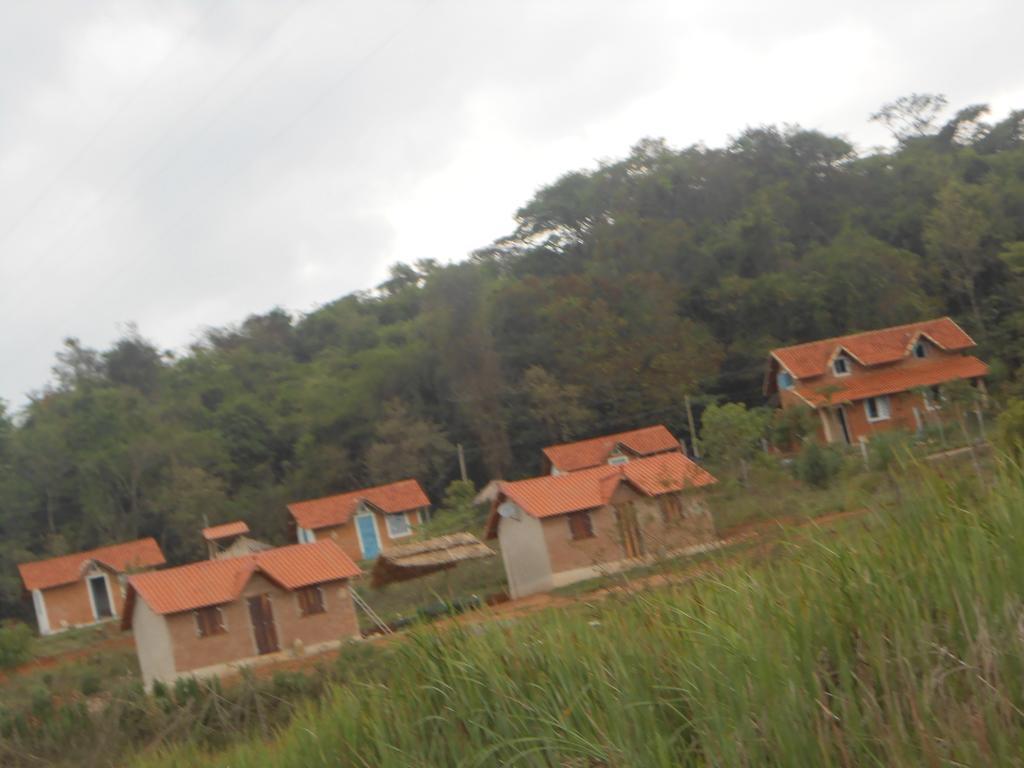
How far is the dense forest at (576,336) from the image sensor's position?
168ft

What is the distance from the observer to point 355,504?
51.2 meters

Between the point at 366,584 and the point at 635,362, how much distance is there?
18.5 m

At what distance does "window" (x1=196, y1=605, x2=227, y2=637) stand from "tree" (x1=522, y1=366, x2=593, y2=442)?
2301cm

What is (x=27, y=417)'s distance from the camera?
70500 mm

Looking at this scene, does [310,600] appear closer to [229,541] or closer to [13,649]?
[13,649]

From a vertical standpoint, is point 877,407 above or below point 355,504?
below

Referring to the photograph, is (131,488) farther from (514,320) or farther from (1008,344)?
(1008,344)

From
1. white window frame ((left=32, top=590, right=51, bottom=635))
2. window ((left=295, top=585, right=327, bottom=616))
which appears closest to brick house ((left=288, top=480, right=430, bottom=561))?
white window frame ((left=32, top=590, right=51, bottom=635))

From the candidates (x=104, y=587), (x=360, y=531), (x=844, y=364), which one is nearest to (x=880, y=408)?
(x=844, y=364)

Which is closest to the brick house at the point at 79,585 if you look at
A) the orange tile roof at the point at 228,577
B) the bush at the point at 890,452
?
the orange tile roof at the point at 228,577

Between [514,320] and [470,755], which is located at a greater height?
[514,320]

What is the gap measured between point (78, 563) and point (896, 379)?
34400 mm

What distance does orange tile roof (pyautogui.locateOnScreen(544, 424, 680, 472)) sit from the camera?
45.8 metres

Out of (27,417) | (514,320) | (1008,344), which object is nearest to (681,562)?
(1008,344)
